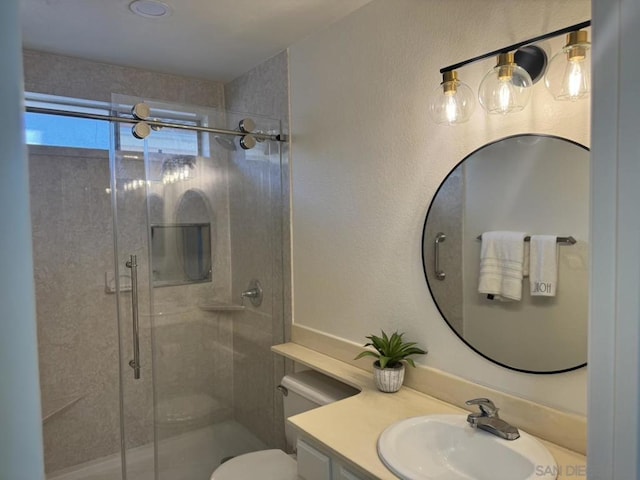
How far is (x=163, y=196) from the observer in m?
2.18

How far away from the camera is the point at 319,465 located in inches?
56.1

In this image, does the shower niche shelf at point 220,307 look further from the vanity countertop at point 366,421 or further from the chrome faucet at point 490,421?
the chrome faucet at point 490,421

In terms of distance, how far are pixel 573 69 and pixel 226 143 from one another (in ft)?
5.65

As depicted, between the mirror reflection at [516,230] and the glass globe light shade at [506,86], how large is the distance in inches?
4.6

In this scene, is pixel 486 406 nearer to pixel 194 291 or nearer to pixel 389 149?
pixel 389 149

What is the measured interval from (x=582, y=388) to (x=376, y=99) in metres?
1.35

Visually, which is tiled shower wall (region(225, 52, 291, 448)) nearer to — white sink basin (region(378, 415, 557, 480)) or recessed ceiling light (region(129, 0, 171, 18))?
recessed ceiling light (region(129, 0, 171, 18))

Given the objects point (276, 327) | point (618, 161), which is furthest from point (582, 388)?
point (276, 327)

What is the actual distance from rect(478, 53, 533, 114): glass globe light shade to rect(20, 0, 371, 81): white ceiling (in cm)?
86

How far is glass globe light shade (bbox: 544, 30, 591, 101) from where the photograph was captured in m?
1.17

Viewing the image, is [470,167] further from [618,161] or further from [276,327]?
[276,327]

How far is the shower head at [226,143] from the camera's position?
2.35 m

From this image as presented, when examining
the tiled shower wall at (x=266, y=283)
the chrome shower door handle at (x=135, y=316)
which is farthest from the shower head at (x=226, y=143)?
the chrome shower door handle at (x=135, y=316)

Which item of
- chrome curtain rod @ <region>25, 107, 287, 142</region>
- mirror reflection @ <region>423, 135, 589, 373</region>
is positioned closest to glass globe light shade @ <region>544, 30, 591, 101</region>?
mirror reflection @ <region>423, 135, 589, 373</region>
